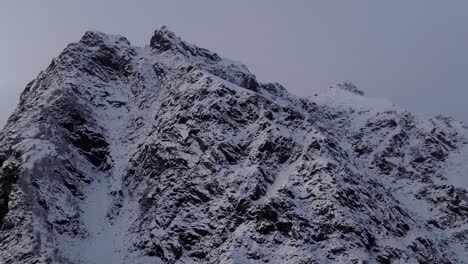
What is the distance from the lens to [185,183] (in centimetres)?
6222

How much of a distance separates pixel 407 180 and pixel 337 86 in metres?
49.9

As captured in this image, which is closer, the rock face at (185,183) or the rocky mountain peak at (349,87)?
the rock face at (185,183)

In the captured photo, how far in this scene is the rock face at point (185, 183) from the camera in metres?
54.5

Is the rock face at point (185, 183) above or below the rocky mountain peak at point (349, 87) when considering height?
below

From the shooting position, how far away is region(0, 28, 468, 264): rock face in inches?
2144

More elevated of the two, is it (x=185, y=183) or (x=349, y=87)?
(x=349, y=87)

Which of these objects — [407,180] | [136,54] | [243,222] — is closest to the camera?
[243,222]

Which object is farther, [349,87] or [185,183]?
[349,87]

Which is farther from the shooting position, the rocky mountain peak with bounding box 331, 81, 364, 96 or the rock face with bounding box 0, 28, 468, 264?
the rocky mountain peak with bounding box 331, 81, 364, 96

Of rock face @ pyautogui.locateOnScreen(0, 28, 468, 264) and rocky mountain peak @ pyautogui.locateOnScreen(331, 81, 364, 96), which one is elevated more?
rocky mountain peak @ pyautogui.locateOnScreen(331, 81, 364, 96)

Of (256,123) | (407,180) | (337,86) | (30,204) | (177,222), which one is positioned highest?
(337,86)

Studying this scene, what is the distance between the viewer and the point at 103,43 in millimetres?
91812

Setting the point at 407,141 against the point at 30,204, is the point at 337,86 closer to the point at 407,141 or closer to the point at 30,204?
the point at 407,141

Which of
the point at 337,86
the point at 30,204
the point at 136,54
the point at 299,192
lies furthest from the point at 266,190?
the point at 337,86
